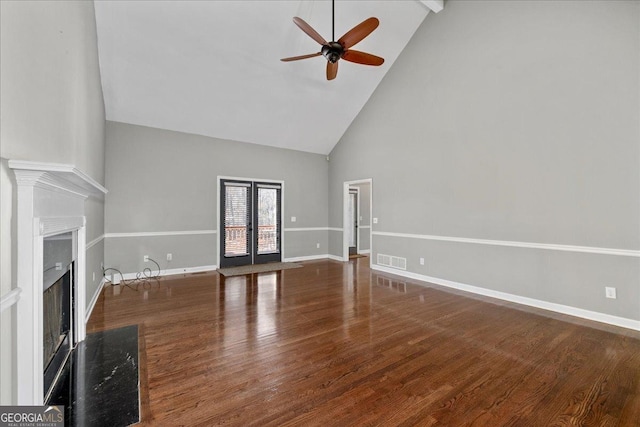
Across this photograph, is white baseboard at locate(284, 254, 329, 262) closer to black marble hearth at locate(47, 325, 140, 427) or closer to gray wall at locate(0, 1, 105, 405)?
black marble hearth at locate(47, 325, 140, 427)

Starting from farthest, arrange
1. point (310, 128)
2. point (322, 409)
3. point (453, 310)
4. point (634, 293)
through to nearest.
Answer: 1. point (310, 128)
2. point (453, 310)
3. point (634, 293)
4. point (322, 409)

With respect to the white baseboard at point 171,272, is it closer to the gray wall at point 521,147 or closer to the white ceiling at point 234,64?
the white ceiling at point 234,64

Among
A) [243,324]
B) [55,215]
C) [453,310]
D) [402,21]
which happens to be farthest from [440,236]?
[55,215]

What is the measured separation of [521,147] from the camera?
3998 mm

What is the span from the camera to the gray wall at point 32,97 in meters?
1.28

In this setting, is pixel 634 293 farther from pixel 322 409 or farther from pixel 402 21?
pixel 402 21

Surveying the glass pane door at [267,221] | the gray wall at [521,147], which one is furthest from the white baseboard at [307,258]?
the gray wall at [521,147]

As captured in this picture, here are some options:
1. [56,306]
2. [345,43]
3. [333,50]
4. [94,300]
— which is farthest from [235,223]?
[345,43]

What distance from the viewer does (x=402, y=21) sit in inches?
201

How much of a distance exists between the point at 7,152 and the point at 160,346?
2.20 m

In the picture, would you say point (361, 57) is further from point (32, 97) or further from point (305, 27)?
point (32, 97)

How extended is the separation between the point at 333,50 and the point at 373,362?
3.66 metres
